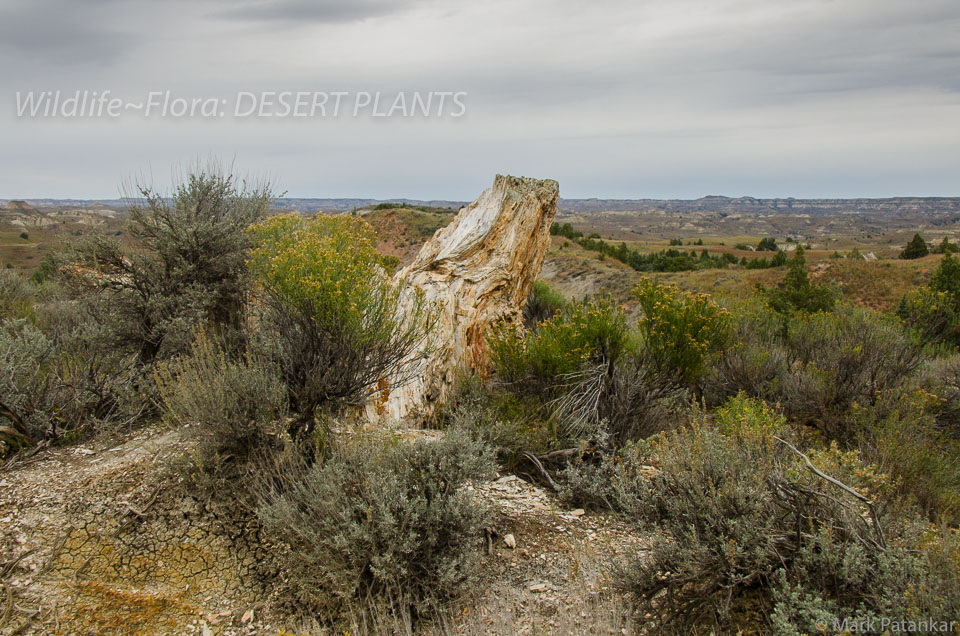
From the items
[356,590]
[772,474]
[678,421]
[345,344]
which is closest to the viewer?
[772,474]

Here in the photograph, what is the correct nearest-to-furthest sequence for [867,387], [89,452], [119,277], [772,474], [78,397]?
[772,474] < [89,452] < [78,397] < [119,277] < [867,387]

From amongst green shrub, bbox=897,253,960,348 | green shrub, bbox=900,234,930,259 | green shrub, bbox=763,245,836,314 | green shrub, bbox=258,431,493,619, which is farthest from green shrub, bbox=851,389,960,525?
green shrub, bbox=900,234,930,259

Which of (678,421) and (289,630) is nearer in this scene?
(289,630)

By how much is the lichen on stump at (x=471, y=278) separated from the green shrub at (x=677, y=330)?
2.45 m

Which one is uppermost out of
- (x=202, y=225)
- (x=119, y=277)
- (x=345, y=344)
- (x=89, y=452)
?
(x=202, y=225)

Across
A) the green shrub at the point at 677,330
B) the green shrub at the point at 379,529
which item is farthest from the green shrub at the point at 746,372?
the green shrub at the point at 379,529

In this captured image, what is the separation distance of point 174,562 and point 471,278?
538 cm

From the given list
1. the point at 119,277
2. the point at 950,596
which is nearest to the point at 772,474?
the point at 950,596

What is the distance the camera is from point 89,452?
478cm

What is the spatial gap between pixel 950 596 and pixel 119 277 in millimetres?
8641

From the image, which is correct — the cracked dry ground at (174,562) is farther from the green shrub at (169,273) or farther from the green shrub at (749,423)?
the green shrub at (169,273)

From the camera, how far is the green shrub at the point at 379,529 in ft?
10.3

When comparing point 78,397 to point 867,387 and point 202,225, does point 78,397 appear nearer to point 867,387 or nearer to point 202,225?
point 202,225

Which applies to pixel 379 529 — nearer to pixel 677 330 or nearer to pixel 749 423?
pixel 749 423
